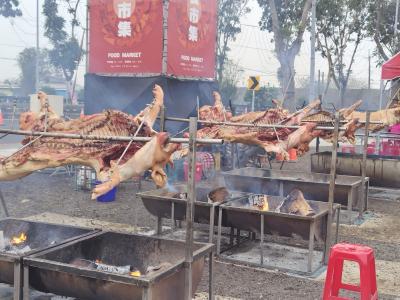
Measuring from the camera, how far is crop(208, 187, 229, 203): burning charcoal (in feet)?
24.9

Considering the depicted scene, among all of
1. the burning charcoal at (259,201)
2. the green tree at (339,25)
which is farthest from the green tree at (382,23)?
the burning charcoal at (259,201)

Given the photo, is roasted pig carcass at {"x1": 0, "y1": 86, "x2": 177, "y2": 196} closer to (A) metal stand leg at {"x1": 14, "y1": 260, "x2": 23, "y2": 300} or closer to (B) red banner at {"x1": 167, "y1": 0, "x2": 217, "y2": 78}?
(A) metal stand leg at {"x1": 14, "y1": 260, "x2": 23, "y2": 300}

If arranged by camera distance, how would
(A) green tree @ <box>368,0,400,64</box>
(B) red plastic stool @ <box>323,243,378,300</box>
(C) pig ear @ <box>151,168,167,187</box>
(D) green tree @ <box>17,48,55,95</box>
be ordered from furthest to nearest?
(D) green tree @ <box>17,48,55,95</box>
(A) green tree @ <box>368,0,400,64</box>
(B) red plastic stool @ <box>323,243,378,300</box>
(C) pig ear @ <box>151,168,167,187</box>

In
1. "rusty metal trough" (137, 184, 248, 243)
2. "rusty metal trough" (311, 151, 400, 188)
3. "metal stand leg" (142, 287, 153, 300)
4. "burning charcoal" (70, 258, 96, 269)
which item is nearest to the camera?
"metal stand leg" (142, 287, 153, 300)

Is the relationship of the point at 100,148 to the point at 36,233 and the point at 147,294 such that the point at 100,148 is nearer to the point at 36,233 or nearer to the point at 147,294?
the point at 36,233

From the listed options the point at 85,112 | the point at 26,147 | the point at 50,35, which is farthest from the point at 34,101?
the point at 50,35

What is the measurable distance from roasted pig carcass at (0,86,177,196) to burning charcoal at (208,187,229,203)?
2.92 metres

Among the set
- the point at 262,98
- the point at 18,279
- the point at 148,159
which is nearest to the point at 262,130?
the point at 148,159

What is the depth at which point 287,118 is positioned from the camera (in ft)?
28.0

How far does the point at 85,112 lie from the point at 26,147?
24.2 ft

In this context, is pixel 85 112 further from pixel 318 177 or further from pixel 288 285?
pixel 288 285

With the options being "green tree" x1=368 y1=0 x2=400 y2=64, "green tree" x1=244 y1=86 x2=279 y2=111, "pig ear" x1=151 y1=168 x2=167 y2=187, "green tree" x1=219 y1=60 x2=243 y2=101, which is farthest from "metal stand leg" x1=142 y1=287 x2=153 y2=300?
"green tree" x1=219 y1=60 x2=243 y2=101

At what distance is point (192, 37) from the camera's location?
12.0 metres

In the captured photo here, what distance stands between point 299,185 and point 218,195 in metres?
2.18
